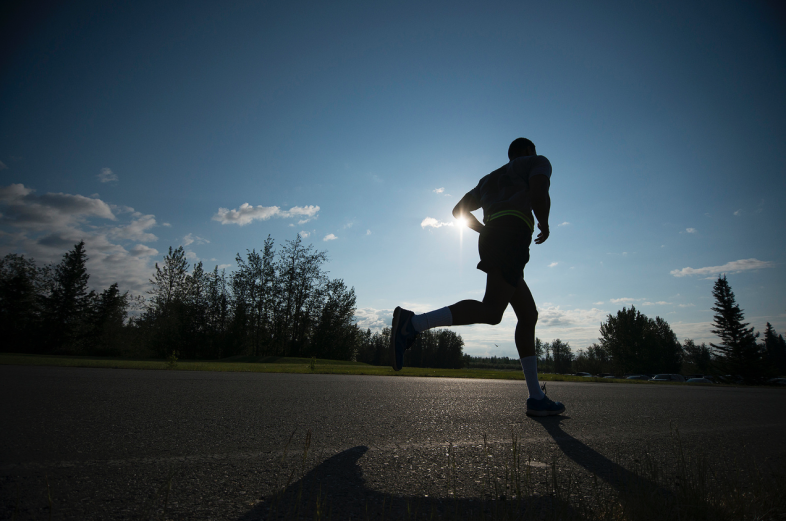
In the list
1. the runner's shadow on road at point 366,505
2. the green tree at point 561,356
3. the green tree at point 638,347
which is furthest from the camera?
the green tree at point 561,356

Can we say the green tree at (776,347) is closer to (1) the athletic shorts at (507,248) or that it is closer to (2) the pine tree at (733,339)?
(2) the pine tree at (733,339)

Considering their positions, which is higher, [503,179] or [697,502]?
[503,179]

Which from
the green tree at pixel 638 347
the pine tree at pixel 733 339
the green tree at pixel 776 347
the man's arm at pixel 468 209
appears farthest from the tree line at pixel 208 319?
the green tree at pixel 776 347

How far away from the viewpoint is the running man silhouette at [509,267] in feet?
9.50

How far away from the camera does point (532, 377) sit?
3121 mm

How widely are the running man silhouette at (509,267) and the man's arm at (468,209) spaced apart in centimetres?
23

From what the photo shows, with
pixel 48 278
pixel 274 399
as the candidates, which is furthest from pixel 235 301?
pixel 274 399

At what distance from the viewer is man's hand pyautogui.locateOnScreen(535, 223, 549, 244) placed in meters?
3.21

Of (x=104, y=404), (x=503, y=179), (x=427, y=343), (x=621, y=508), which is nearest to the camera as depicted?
(x=621, y=508)

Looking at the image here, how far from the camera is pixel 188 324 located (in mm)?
39844

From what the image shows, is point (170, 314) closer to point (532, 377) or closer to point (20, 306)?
point (20, 306)

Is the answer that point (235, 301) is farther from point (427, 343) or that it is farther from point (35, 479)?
point (427, 343)

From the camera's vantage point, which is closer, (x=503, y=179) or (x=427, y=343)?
(x=503, y=179)

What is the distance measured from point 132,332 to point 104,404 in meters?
49.8
